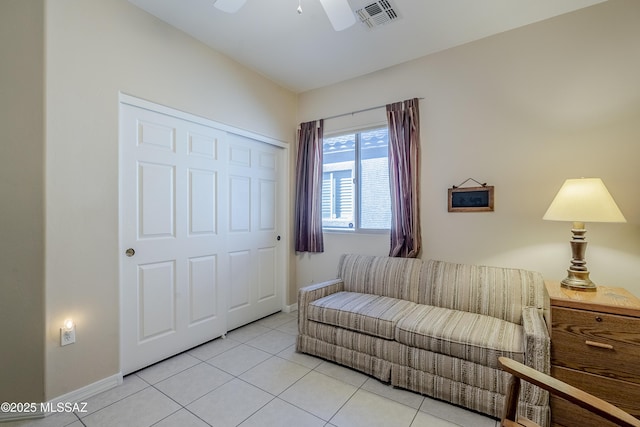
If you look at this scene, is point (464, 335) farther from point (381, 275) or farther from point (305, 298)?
point (305, 298)

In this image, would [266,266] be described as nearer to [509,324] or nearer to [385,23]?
[509,324]

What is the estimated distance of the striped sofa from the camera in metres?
1.76

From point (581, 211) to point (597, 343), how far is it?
0.77 metres

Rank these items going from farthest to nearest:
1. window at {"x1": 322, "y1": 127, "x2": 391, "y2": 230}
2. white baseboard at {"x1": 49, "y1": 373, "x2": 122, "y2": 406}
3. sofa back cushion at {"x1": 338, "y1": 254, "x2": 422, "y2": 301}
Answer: window at {"x1": 322, "y1": 127, "x2": 391, "y2": 230}, sofa back cushion at {"x1": 338, "y1": 254, "x2": 422, "y2": 301}, white baseboard at {"x1": 49, "y1": 373, "x2": 122, "y2": 406}

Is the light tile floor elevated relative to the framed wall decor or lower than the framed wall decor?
lower

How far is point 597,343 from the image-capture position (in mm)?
Answer: 1604

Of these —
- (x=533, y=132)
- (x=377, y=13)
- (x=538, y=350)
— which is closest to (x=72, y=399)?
(x=538, y=350)

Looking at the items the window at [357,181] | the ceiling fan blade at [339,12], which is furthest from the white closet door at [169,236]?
the ceiling fan blade at [339,12]

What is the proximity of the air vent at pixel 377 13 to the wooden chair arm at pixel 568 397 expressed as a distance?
2.39 metres

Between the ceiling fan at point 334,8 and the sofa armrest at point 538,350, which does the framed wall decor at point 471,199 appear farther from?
the ceiling fan at point 334,8

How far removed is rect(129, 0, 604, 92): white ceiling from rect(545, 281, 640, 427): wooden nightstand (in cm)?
216

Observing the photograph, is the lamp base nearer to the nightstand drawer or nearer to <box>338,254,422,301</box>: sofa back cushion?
the nightstand drawer

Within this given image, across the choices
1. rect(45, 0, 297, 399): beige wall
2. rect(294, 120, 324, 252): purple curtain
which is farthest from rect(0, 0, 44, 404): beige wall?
rect(294, 120, 324, 252): purple curtain

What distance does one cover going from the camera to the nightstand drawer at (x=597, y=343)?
60.5 inches
